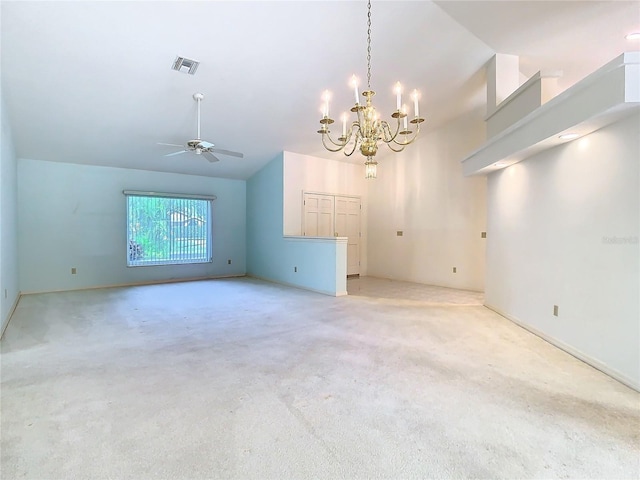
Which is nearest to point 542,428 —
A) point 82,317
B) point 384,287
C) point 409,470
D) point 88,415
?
point 409,470

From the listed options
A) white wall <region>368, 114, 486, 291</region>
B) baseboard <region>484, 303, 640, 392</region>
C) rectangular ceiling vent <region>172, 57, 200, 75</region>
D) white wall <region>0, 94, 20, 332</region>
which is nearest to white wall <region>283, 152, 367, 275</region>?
white wall <region>368, 114, 486, 291</region>

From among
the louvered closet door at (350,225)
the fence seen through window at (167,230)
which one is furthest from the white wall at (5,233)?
the louvered closet door at (350,225)

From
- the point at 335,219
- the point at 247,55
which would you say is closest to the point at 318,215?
the point at 335,219

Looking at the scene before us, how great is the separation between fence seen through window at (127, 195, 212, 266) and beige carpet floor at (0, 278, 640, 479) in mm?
3185

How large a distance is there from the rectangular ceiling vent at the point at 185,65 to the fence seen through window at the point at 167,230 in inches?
157

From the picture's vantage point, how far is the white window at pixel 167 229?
6863mm

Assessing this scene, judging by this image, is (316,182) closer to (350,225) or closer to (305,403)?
(350,225)

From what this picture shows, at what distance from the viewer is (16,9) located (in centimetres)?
278

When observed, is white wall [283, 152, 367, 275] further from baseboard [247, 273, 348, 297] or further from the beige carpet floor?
the beige carpet floor

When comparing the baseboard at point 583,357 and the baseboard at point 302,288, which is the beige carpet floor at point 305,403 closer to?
the baseboard at point 583,357

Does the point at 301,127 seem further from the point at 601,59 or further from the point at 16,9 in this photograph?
the point at 601,59

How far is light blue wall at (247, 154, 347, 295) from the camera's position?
5.56 meters

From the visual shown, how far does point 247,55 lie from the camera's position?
3734mm

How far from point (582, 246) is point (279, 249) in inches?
208
